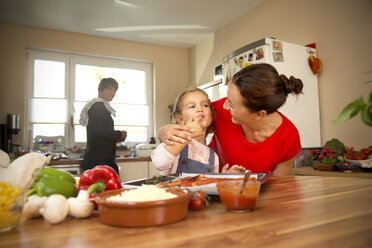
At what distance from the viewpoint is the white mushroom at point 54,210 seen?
0.58m

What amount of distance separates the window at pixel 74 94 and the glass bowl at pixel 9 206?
4518mm

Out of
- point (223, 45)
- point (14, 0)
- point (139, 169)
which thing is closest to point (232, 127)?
point (139, 169)

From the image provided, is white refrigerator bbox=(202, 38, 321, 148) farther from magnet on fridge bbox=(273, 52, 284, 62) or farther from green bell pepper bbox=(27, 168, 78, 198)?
green bell pepper bbox=(27, 168, 78, 198)

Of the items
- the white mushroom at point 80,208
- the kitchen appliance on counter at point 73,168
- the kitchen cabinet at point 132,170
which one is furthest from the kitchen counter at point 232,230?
the kitchen cabinet at point 132,170

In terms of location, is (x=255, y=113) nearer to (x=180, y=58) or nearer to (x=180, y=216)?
(x=180, y=216)

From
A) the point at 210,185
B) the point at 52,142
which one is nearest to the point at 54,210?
the point at 210,185

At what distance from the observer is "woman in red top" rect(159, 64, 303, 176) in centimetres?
133

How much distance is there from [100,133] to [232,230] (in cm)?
247

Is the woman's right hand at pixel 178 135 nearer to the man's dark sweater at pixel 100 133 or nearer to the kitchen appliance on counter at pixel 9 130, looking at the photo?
the man's dark sweater at pixel 100 133

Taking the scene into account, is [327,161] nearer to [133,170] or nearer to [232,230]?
[232,230]

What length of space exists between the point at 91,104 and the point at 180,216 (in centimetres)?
254

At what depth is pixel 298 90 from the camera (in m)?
1.44

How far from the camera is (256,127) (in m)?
1.53

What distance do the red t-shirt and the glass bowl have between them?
1.20 meters
